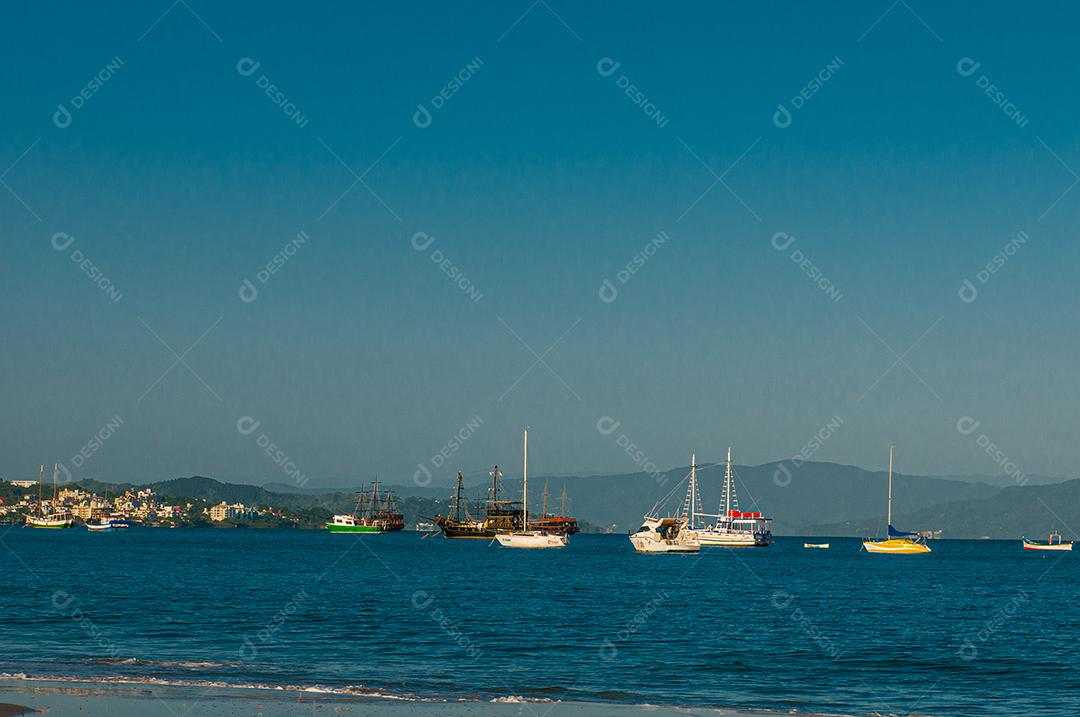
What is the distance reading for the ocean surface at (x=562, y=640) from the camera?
3972 centimetres

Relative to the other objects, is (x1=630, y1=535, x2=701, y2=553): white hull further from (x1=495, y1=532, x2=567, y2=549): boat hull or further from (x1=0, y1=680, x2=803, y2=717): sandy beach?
(x1=0, y1=680, x2=803, y2=717): sandy beach

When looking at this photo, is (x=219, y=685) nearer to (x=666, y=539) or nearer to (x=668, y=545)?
(x=668, y=545)

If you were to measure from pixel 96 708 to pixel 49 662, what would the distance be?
12.0 m

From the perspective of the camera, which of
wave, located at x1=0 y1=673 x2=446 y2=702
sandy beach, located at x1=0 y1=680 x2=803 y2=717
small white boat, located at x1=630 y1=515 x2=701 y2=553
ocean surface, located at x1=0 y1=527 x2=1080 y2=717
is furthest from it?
small white boat, located at x1=630 y1=515 x2=701 y2=553

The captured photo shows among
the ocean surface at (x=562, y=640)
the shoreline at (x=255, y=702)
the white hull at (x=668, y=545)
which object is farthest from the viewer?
the white hull at (x=668, y=545)

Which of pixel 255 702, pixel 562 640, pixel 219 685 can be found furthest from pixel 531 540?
pixel 255 702

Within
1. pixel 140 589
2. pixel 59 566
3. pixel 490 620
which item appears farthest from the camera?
pixel 59 566

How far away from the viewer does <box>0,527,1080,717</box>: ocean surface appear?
1564 inches

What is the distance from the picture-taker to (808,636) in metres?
57.8

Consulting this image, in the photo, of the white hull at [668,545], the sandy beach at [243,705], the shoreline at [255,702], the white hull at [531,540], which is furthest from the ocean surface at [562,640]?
the white hull at [531,540]

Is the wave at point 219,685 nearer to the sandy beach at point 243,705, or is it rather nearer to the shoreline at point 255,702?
the shoreline at point 255,702

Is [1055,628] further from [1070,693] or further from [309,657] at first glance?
[309,657]

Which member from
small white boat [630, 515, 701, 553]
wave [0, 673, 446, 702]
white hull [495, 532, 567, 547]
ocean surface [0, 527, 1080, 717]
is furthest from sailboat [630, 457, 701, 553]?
wave [0, 673, 446, 702]

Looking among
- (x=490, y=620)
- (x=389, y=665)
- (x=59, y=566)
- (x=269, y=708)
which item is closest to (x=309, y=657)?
(x=389, y=665)
